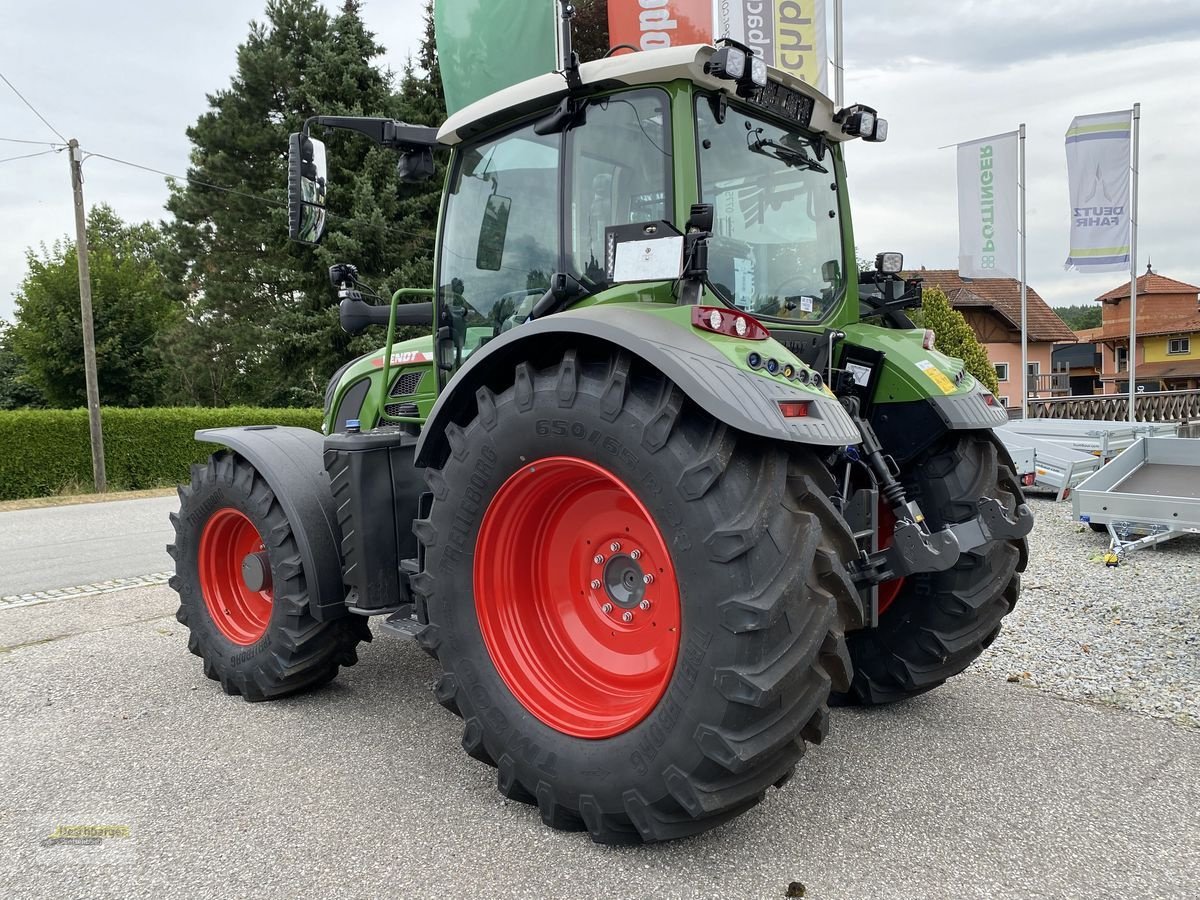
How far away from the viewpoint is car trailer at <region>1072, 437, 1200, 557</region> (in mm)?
6316

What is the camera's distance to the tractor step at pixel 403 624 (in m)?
Answer: 3.06

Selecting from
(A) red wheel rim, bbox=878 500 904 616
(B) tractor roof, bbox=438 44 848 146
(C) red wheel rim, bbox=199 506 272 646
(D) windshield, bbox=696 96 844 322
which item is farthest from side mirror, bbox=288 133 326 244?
(A) red wheel rim, bbox=878 500 904 616

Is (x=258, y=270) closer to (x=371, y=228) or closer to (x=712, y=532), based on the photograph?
(x=371, y=228)

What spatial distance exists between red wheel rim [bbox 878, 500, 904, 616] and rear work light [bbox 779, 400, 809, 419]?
1.26 m

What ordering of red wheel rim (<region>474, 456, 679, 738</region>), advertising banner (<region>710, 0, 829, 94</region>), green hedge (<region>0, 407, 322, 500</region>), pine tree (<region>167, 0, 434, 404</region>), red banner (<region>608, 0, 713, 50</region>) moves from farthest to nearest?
pine tree (<region>167, 0, 434, 404</region>) < green hedge (<region>0, 407, 322, 500</region>) < advertising banner (<region>710, 0, 829, 94</region>) < red banner (<region>608, 0, 713, 50</region>) < red wheel rim (<region>474, 456, 679, 738</region>)

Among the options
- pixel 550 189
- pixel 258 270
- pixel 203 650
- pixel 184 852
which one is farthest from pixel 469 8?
pixel 258 270

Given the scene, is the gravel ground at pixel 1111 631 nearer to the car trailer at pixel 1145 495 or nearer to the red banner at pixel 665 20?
the car trailer at pixel 1145 495

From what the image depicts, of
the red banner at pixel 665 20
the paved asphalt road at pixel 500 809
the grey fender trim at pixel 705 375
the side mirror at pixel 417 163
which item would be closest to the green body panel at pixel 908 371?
the grey fender trim at pixel 705 375

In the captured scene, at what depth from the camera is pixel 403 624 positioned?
3.20 m

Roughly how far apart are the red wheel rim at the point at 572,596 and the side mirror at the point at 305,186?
145 centimetres

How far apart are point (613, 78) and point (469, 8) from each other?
242cm

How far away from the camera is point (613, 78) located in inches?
109

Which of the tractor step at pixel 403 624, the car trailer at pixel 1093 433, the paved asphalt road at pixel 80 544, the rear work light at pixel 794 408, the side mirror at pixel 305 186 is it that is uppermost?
the side mirror at pixel 305 186

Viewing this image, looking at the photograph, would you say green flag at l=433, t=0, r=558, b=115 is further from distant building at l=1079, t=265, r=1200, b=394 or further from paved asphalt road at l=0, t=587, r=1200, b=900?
distant building at l=1079, t=265, r=1200, b=394
